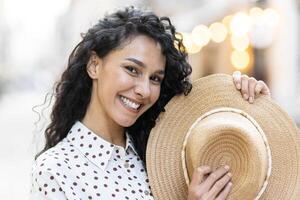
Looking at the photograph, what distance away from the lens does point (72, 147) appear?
2225 mm

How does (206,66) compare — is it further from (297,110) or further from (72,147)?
(72,147)

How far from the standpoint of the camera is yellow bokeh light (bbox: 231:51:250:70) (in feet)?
34.2

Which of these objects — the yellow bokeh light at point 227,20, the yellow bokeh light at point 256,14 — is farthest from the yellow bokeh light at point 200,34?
the yellow bokeh light at point 256,14

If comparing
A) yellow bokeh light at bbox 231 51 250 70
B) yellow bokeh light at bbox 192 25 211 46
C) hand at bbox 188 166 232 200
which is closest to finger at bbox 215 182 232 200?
hand at bbox 188 166 232 200

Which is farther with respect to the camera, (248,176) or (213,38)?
(213,38)

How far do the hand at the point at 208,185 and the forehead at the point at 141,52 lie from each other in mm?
373

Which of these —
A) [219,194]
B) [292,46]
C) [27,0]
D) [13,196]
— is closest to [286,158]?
[219,194]

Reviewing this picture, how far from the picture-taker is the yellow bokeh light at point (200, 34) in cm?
Result: 1201

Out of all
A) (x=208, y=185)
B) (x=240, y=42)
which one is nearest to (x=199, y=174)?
(x=208, y=185)

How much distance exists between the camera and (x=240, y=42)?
32.8ft

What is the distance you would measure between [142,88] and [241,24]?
7.85 meters

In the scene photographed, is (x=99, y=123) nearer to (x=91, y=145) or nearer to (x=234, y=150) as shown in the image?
(x=91, y=145)

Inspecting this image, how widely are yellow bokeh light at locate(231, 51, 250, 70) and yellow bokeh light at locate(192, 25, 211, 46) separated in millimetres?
1167

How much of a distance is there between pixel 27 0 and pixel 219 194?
25939 mm
